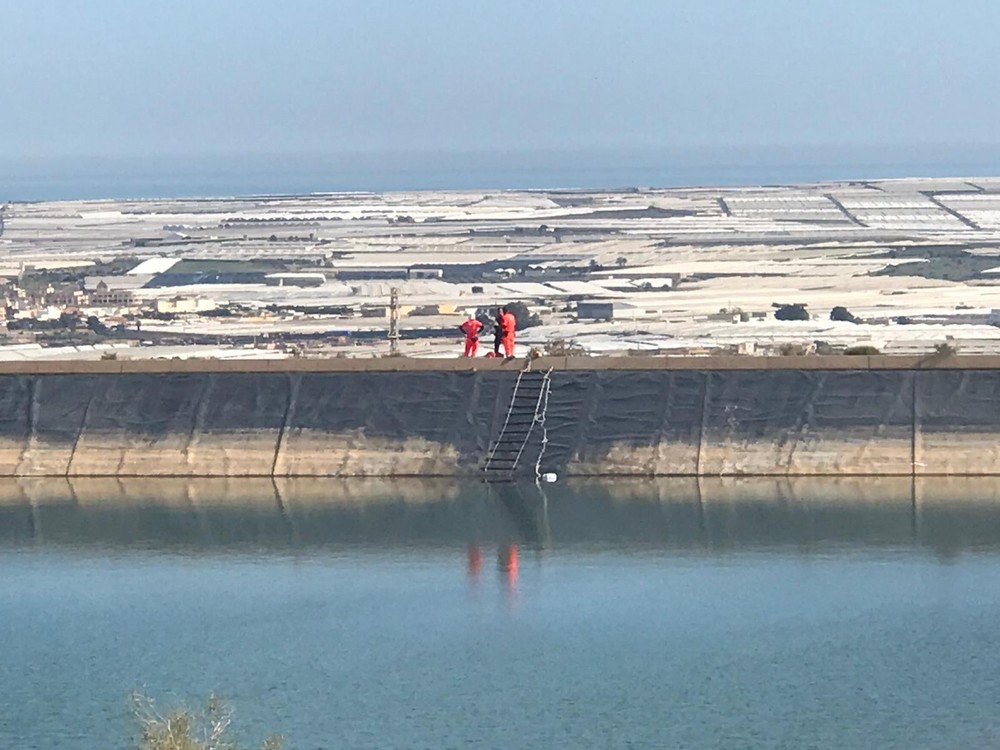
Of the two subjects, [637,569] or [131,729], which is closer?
[131,729]

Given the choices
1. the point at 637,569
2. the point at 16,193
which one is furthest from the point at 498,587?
the point at 16,193

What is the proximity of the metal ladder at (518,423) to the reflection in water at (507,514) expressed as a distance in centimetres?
41

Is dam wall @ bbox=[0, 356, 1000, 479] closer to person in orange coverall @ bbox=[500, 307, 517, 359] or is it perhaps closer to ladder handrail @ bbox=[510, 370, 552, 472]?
ladder handrail @ bbox=[510, 370, 552, 472]

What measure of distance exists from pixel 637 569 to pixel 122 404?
28.4 ft

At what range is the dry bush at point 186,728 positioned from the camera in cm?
1491

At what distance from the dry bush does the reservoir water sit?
0.27 m

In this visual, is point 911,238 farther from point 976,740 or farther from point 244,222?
point 976,740

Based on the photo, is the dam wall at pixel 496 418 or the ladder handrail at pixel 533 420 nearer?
the dam wall at pixel 496 418

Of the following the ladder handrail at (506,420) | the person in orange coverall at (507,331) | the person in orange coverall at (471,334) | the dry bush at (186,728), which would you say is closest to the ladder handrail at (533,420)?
the ladder handrail at (506,420)

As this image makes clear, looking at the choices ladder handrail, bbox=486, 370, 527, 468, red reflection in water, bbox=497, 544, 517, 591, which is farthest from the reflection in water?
ladder handrail, bbox=486, 370, 527, 468

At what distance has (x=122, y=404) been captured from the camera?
3164 cm

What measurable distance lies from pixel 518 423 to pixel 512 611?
23.9 feet

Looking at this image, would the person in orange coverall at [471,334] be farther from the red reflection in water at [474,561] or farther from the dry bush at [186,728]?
the dry bush at [186,728]

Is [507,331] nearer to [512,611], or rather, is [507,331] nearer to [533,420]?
[533,420]
